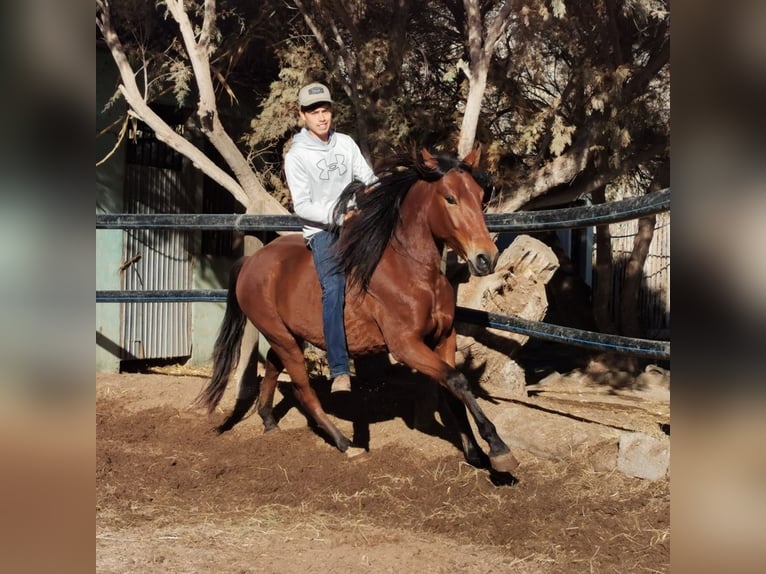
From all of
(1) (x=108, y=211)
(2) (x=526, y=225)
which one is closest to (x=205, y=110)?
(1) (x=108, y=211)

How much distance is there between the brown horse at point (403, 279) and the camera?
15.3 ft

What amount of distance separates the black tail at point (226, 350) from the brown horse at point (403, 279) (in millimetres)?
648

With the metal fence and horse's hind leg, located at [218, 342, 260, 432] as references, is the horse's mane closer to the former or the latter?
the metal fence

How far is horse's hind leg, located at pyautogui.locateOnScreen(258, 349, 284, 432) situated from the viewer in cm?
620

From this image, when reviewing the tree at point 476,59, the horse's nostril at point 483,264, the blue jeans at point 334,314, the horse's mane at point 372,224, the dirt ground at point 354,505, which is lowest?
the dirt ground at point 354,505

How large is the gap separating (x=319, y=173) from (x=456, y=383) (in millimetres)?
1800

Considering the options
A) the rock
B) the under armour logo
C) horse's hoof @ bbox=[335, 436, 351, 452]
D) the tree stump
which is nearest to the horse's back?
the under armour logo

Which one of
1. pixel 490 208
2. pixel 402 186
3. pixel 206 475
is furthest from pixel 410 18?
pixel 206 475

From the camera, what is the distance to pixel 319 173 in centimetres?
544

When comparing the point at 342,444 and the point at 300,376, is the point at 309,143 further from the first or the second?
the point at 342,444

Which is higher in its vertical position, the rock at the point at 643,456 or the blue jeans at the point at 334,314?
the blue jeans at the point at 334,314

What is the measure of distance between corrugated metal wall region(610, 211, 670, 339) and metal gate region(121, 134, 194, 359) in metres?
7.44

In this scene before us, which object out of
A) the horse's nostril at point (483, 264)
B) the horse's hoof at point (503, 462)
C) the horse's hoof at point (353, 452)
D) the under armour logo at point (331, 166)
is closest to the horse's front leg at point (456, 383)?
the horse's hoof at point (503, 462)

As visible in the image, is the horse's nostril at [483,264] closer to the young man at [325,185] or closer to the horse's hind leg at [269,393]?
the young man at [325,185]
